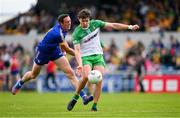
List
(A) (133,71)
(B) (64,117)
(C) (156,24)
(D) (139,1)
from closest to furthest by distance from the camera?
(B) (64,117) < (A) (133,71) < (C) (156,24) < (D) (139,1)

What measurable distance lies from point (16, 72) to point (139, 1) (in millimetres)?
9774

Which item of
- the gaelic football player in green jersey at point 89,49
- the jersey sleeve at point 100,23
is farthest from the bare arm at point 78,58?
the jersey sleeve at point 100,23

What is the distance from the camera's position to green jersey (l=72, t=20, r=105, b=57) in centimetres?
1944

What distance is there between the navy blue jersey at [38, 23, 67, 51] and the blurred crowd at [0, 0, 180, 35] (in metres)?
20.9

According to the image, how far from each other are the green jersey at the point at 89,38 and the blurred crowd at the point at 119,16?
2201 cm

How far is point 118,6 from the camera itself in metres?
45.6

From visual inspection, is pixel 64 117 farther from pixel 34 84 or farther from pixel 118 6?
pixel 118 6

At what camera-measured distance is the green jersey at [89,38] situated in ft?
63.8

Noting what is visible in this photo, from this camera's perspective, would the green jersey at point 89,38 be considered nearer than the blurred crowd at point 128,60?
Yes

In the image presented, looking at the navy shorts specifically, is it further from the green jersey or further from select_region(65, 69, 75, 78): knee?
the green jersey

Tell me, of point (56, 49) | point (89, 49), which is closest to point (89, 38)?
point (89, 49)

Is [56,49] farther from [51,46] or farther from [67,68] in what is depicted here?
[67,68]

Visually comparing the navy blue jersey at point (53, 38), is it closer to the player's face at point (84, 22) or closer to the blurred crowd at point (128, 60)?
the player's face at point (84, 22)

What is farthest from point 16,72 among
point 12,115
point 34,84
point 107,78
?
point 12,115
